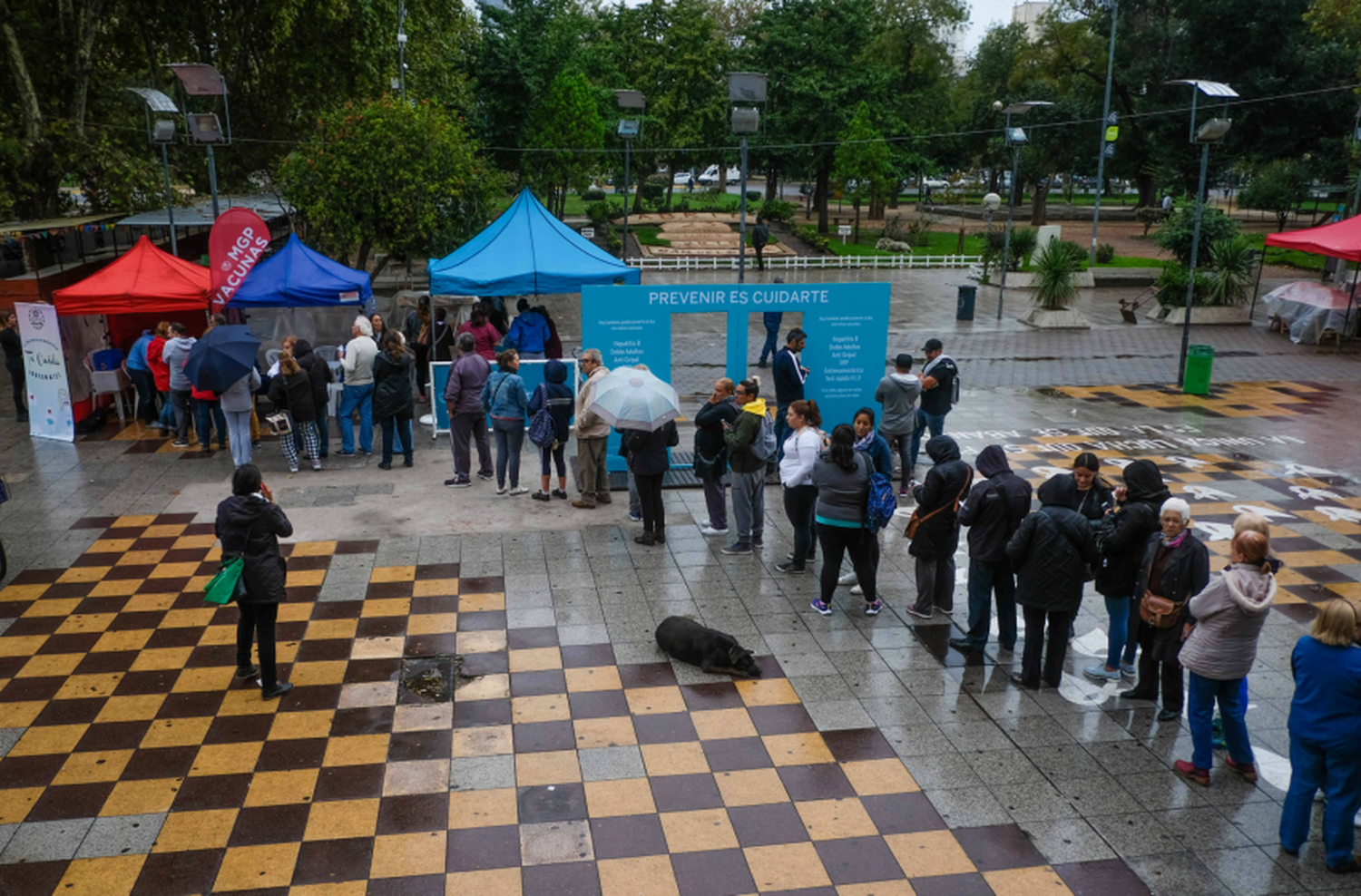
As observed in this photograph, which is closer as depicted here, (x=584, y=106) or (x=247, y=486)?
(x=247, y=486)

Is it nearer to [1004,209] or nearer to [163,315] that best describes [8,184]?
[163,315]

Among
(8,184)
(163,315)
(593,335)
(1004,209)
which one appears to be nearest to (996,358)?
(593,335)

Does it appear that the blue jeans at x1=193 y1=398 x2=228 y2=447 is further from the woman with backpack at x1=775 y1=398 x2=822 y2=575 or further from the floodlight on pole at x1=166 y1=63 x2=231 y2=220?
the woman with backpack at x1=775 y1=398 x2=822 y2=575

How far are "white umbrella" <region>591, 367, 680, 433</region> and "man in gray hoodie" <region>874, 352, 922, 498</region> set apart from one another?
9.46ft

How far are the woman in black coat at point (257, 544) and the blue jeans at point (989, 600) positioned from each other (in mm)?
4888

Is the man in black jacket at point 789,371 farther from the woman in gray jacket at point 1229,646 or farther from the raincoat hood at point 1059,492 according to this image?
the woman in gray jacket at point 1229,646

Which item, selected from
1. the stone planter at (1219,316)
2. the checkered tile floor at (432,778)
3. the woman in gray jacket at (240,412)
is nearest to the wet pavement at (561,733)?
the checkered tile floor at (432,778)

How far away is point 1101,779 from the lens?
632 centimetres

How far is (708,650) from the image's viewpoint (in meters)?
7.63

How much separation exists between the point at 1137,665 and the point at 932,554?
1676 mm

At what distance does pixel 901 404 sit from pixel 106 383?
423 inches

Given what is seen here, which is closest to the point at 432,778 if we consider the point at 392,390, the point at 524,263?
the point at 392,390

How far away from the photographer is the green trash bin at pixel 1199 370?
55.1 feet

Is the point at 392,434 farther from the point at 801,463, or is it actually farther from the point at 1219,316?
the point at 1219,316
